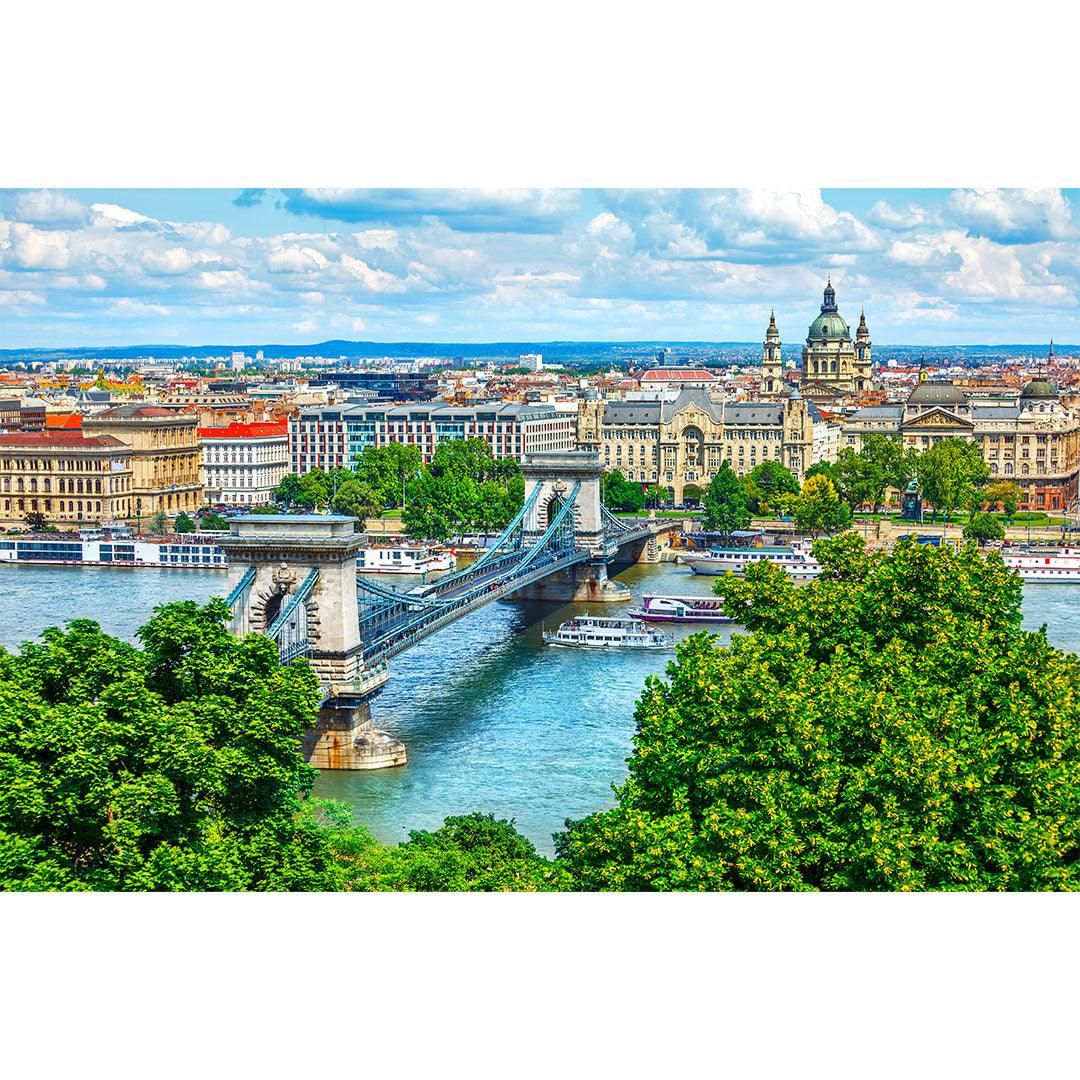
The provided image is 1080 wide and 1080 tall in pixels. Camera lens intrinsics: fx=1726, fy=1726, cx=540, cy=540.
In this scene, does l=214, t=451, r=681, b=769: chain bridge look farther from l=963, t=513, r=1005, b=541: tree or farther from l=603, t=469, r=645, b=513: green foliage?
l=603, t=469, r=645, b=513: green foliage

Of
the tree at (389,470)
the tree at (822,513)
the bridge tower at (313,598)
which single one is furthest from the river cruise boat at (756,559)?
the bridge tower at (313,598)

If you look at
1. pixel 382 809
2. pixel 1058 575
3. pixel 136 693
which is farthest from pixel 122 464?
pixel 136 693

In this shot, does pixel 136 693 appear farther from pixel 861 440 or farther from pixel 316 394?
pixel 316 394

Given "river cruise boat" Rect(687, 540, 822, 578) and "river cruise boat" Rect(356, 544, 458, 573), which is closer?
"river cruise boat" Rect(687, 540, 822, 578)

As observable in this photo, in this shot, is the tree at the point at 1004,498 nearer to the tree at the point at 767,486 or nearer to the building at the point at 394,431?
the tree at the point at 767,486

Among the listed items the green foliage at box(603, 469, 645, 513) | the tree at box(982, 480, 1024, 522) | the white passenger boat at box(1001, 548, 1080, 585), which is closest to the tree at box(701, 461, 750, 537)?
the green foliage at box(603, 469, 645, 513)
